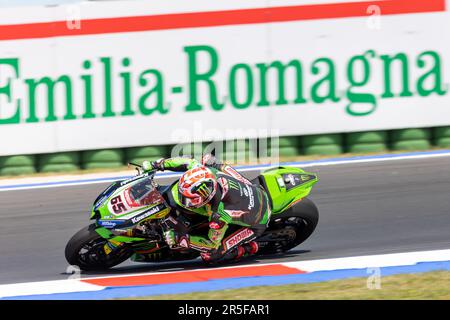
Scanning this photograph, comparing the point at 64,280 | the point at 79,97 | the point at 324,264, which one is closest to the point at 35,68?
the point at 79,97

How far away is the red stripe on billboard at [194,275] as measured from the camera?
25.2 ft

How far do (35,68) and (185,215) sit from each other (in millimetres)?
5216

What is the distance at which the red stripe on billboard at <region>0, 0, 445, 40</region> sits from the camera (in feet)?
39.3

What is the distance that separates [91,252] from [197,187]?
1.32 m

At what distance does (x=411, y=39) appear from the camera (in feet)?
41.0

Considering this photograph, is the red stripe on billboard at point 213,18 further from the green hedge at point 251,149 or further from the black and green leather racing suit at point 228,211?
the black and green leather racing suit at point 228,211

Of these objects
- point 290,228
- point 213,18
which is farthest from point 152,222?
point 213,18

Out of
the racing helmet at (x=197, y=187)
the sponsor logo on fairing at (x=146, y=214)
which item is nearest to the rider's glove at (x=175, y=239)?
the sponsor logo on fairing at (x=146, y=214)

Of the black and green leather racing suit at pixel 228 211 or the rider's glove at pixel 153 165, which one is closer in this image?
the black and green leather racing suit at pixel 228 211

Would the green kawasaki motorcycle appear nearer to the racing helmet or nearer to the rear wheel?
the rear wheel

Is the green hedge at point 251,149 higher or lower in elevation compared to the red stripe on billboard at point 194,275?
higher

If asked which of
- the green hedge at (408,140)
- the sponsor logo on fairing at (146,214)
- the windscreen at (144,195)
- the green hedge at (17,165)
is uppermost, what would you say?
the green hedge at (408,140)

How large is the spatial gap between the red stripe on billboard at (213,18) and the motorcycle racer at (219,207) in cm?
465

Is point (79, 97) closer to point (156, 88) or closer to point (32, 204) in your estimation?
point (156, 88)
